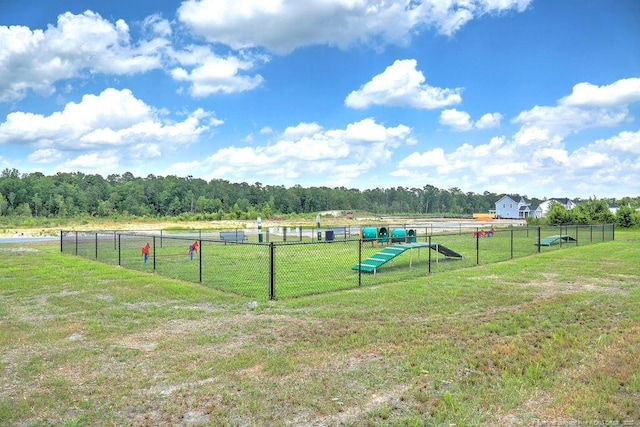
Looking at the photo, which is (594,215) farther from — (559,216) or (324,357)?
(324,357)

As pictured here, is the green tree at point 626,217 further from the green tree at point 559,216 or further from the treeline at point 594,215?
the green tree at point 559,216

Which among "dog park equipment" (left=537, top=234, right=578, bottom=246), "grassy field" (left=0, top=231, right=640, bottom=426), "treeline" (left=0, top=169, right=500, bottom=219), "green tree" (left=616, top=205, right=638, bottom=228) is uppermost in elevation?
"treeline" (left=0, top=169, right=500, bottom=219)

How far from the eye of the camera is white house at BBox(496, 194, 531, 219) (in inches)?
3351

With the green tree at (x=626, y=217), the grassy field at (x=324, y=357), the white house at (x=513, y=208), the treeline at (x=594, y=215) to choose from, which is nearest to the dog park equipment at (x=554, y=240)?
the grassy field at (x=324, y=357)

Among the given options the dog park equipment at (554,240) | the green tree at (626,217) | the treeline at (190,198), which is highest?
the treeline at (190,198)

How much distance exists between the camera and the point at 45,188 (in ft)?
280

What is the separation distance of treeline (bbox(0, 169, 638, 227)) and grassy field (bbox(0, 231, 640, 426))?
212 ft

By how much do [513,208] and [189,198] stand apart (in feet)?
220

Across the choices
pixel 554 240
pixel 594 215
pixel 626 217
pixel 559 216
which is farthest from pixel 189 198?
pixel 554 240

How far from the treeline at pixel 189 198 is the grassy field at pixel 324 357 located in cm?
6465

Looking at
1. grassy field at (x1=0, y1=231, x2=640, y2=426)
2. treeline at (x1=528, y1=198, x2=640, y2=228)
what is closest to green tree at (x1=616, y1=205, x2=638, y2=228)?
treeline at (x1=528, y1=198, x2=640, y2=228)

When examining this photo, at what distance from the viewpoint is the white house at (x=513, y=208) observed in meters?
85.1

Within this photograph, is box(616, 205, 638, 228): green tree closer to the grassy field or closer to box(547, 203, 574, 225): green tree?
box(547, 203, 574, 225): green tree

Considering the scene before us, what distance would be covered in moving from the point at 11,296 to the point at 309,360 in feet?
27.5
